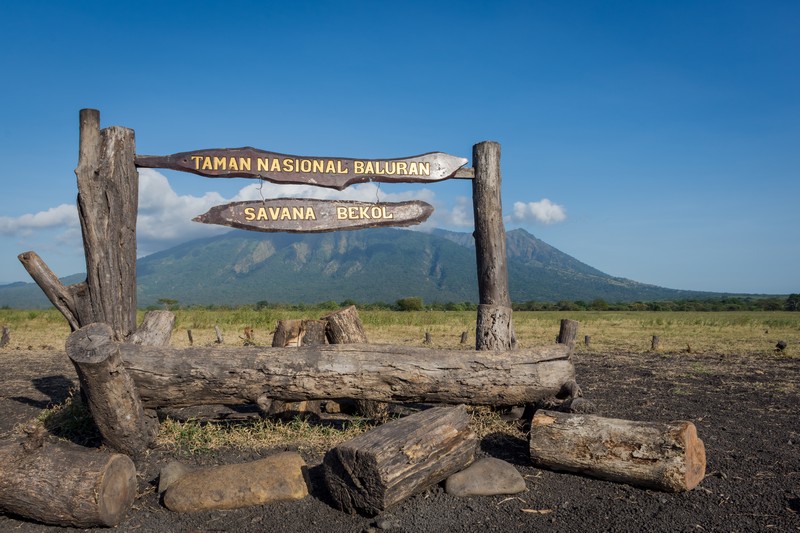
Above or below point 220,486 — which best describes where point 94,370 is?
above

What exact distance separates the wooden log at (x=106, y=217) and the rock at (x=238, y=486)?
3140 millimetres

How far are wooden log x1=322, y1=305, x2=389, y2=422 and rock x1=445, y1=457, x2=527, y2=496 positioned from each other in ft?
8.82

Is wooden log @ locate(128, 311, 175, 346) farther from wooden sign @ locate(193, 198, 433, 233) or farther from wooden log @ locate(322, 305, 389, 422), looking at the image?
wooden log @ locate(322, 305, 389, 422)

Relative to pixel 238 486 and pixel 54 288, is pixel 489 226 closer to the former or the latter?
pixel 238 486

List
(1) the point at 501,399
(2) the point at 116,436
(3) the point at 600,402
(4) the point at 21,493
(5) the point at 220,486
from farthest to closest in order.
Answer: (3) the point at 600,402, (1) the point at 501,399, (2) the point at 116,436, (5) the point at 220,486, (4) the point at 21,493

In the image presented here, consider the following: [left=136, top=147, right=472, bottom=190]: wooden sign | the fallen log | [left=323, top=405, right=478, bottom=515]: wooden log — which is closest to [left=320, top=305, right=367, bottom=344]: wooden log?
the fallen log

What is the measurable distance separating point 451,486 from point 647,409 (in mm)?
4918

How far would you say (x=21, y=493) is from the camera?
486 centimetres

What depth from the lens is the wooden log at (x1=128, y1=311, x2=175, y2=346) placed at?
24.6 ft

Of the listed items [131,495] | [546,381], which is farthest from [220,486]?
[546,381]

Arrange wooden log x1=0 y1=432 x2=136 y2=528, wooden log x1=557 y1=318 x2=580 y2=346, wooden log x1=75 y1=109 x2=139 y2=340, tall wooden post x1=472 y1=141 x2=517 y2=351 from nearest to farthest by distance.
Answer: wooden log x1=0 y1=432 x2=136 y2=528
wooden log x1=75 y1=109 x2=139 y2=340
tall wooden post x1=472 y1=141 x2=517 y2=351
wooden log x1=557 y1=318 x2=580 y2=346

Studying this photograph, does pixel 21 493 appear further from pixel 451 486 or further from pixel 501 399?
pixel 501 399

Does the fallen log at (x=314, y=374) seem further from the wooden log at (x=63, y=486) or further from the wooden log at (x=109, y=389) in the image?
the wooden log at (x=63, y=486)

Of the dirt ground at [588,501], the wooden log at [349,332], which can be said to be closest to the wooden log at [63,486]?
the dirt ground at [588,501]
